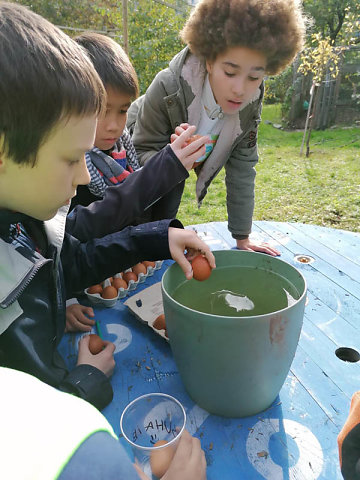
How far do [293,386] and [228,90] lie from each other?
3.41 ft

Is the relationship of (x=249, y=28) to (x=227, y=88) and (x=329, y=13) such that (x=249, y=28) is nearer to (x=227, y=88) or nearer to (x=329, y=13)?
(x=227, y=88)

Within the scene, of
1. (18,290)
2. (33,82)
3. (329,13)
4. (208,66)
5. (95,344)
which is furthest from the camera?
(329,13)

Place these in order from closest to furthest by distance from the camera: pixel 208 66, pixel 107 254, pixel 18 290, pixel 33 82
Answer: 1. pixel 33 82
2. pixel 18 290
3. pixel 107 254
4. pixel 208 66

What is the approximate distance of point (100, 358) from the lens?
0.89m

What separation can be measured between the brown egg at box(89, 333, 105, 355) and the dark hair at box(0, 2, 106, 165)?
1.50ft

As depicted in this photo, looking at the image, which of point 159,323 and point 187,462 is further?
point 159,323

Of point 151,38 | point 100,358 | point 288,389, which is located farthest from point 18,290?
point 151,38

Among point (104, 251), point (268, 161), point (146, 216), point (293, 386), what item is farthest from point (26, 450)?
point (268, 161)

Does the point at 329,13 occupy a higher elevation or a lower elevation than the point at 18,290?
higher

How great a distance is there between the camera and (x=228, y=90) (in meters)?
1.46

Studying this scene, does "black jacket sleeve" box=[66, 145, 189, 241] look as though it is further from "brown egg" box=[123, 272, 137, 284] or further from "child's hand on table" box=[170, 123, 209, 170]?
"brown egg" box=[123, 272, 137, 284]

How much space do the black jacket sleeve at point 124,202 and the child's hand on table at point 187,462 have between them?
68 centimetres

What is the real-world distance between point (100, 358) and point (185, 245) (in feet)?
1.05

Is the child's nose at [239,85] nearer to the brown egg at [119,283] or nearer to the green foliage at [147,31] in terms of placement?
the brown egg at [119,283]
